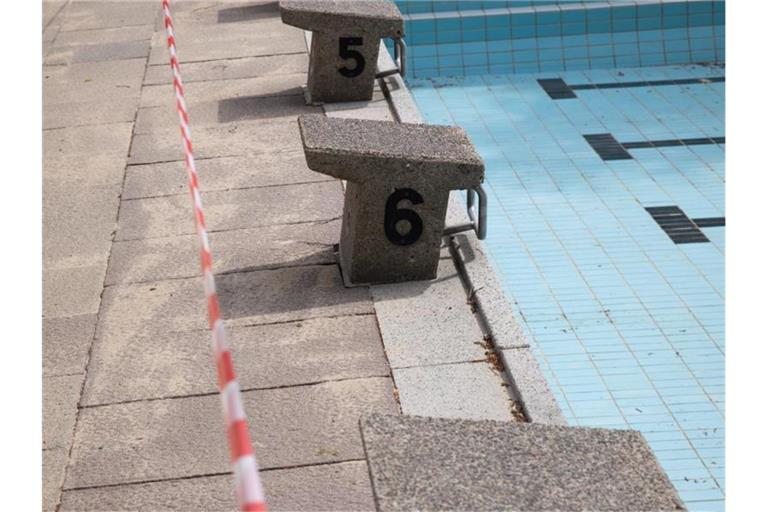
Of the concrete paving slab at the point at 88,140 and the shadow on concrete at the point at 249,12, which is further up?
the shadow on concrete at the point at 249,12

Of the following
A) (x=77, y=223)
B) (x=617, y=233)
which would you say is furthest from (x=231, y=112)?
(x=617, y=233)

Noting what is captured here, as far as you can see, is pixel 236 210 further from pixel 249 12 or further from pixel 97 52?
pixel 249 12

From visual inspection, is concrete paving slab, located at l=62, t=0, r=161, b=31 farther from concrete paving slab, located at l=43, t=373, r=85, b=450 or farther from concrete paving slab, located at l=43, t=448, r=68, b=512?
concrete paving slab, located at l=43, t=448, r=68, b=512

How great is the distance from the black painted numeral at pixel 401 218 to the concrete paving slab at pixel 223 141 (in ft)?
7.39

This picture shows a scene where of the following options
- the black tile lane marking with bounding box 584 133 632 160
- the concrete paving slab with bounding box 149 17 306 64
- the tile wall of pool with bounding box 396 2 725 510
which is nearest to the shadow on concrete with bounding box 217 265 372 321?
the tile wall of pool with bounding box 396 2 725 510

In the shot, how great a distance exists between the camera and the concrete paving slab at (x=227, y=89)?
877cm

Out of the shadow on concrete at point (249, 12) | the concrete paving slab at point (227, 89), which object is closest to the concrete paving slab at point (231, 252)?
the concrete paving slab at point (227, 89)

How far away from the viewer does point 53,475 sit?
13.9 ft

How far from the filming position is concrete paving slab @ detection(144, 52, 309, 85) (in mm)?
9305

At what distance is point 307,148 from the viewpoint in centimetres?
530

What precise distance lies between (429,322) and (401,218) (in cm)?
54

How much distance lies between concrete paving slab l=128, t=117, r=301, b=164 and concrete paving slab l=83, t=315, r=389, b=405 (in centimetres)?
256

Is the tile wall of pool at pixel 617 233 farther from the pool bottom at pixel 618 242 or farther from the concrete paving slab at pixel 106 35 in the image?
the concrete paving slab at pixel 106 35

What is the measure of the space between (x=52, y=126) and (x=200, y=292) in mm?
3312
